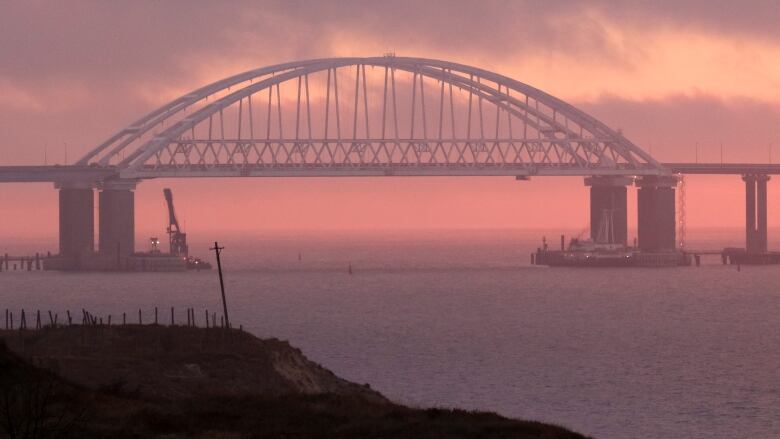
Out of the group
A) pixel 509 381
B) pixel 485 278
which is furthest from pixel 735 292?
pixel 509 381

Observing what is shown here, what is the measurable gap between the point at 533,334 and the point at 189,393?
53703mm

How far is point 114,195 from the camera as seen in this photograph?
198000 millimetres

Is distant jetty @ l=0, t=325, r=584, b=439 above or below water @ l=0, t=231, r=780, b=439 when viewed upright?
above

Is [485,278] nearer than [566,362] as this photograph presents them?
No

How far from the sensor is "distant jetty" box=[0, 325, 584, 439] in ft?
157

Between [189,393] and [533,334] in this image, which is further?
[533,334]

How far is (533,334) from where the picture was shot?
365ft

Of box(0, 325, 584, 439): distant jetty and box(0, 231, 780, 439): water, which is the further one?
box(0, 231, 780, 439): water

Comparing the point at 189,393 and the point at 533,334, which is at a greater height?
the point at 189,393

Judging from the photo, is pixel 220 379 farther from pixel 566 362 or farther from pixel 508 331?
pixel 508 331

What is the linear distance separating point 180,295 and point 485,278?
2116 inches

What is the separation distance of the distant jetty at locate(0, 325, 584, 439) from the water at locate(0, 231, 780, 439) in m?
8.58

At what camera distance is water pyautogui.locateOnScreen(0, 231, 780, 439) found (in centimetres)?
7250

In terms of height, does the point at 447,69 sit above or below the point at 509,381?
above
